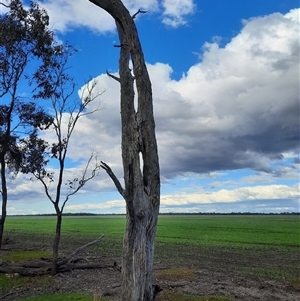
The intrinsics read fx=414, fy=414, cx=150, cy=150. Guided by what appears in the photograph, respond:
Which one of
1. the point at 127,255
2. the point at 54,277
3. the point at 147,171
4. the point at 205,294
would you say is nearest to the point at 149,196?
the point at 147,171

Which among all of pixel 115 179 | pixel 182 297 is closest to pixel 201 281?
pixel 182 297

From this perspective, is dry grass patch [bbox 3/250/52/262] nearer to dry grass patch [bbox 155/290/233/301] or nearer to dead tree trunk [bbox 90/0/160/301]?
dry grass patch [bbox 155/290/233/301]

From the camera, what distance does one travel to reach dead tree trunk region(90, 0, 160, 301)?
840 cm

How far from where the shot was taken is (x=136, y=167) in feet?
28.3

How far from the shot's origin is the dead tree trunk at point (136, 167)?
27.6 ft

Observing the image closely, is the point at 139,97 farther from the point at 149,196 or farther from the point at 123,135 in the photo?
the point at 149,196

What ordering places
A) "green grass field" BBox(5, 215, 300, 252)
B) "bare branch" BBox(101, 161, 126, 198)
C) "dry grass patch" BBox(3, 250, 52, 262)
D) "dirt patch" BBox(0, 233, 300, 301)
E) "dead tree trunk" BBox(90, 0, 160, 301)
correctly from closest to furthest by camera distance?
"dead tree trunk" BBox(90, 0, 160, 301), "bare branch" BBox(101, 161, 126, 198), "dirt patch" BBox(0, 233, 300, 301), "dry grass patch" BBox(3, 250, 52, 262), "green grass field" BBox(5, 215, 300, 252)

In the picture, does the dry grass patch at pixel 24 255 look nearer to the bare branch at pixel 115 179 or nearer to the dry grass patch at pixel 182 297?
the dry grass patch at pixel 182 297

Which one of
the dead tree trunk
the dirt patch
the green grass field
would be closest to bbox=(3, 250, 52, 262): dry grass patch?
the dirt patch

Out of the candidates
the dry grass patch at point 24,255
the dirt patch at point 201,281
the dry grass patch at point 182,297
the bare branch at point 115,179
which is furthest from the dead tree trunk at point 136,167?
the dry grass patch at point 24,255

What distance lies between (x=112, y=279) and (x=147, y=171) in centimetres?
901

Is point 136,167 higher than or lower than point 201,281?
higher

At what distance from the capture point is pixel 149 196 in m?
8.74

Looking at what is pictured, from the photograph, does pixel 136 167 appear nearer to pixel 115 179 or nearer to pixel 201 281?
pixel 115 179
